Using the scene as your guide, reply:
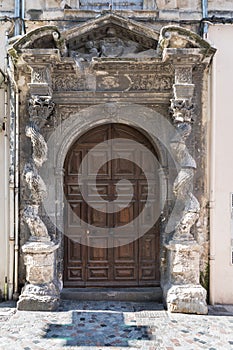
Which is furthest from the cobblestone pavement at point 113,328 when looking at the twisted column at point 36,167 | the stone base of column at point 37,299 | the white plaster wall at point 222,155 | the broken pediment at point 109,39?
the broken pediment at point 109,39

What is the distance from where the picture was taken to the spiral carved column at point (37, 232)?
15.8 feet

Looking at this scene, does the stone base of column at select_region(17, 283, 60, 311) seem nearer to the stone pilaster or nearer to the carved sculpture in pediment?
the stone pilaster

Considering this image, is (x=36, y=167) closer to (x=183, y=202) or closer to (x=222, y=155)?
(x=183, y=202)

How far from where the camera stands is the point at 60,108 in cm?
528

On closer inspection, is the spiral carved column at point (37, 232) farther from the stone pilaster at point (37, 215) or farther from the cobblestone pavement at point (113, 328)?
the cobblestone pavement at point (113, 328)

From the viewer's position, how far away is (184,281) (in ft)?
16.1

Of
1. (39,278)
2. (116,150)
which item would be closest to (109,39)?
(116,150)

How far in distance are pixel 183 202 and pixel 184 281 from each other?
1.11m

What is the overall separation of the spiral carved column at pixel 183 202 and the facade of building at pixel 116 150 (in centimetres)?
2

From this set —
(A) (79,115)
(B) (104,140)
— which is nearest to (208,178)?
(B) (104,140)

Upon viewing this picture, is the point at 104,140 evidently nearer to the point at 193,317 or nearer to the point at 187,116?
the point at 187,116

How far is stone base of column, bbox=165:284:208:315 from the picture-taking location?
4750mm

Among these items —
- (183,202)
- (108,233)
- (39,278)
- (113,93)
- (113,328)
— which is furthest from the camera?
(108,233)

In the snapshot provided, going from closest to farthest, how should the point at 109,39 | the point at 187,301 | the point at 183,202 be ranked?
the point at 187,301 < the point at 183,202 < the point at 109,39
